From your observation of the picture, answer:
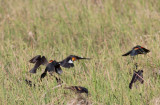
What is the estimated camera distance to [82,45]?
4.46 metres

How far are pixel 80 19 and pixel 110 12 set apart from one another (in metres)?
0.50

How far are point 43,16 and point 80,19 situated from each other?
65 centimetres

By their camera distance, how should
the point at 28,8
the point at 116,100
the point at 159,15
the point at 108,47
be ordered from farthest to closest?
the point at 28,8
the point at 159,15
the point at 108,47
the point at 116,100

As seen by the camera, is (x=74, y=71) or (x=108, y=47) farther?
(x=108, y=47)

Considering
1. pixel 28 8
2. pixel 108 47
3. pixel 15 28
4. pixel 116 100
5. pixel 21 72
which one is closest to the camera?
pixel 116 100

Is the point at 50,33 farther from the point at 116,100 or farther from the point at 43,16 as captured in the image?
the point at 116,100

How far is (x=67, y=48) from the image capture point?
438cm

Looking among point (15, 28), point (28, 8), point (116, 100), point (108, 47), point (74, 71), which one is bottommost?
point (116, 100)

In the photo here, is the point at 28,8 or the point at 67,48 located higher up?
the point at 28,8

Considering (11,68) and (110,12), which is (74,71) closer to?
(11,68)

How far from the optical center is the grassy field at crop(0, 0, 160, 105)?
9.35ft

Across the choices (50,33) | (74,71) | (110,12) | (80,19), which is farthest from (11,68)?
(110,12)

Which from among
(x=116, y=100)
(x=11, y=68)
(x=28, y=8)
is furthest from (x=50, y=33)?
(x=116, y=100)

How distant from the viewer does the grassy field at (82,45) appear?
2.85 metres
